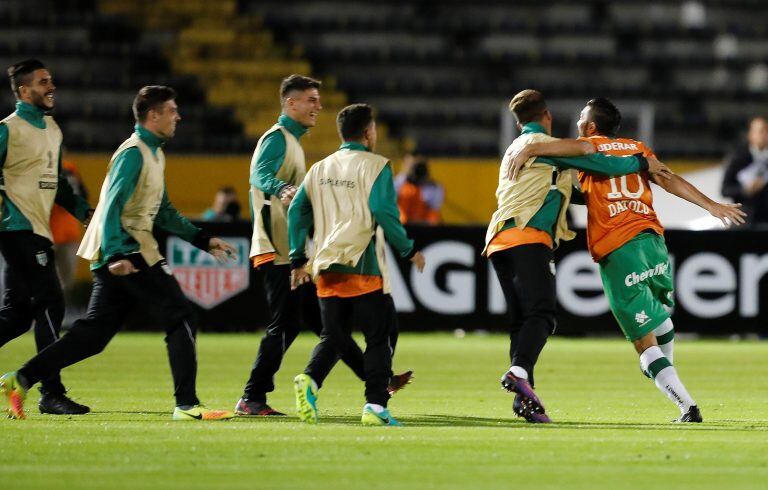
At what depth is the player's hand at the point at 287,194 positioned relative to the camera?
8383 millimetres

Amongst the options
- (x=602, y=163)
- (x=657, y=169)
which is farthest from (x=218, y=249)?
(x=657, y=169)

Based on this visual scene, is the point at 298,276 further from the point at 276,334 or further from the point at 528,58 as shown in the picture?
the point at 528,58

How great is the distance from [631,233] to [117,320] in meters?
3.07

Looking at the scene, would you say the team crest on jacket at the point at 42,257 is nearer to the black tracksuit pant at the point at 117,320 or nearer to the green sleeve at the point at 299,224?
the black tracksuit pant at the point at 117,320

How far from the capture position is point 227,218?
56.3 ft

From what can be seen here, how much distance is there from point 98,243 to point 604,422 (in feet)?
10.0

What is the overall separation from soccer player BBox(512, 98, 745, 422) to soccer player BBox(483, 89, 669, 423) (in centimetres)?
13

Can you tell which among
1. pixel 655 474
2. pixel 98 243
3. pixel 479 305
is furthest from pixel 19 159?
pixel 479 305

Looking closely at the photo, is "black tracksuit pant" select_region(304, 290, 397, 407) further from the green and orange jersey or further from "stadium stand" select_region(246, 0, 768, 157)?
"stadium stand" select_region(246, 0, 768, 157)

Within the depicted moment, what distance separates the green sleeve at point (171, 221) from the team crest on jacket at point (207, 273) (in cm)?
705

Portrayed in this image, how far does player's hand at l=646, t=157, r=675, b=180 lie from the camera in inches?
332

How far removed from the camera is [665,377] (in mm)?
8391

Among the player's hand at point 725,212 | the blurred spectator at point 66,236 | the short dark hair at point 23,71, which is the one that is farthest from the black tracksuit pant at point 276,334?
the blurred spectator at point 66,236

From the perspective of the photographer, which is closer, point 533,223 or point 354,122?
point 354,122
